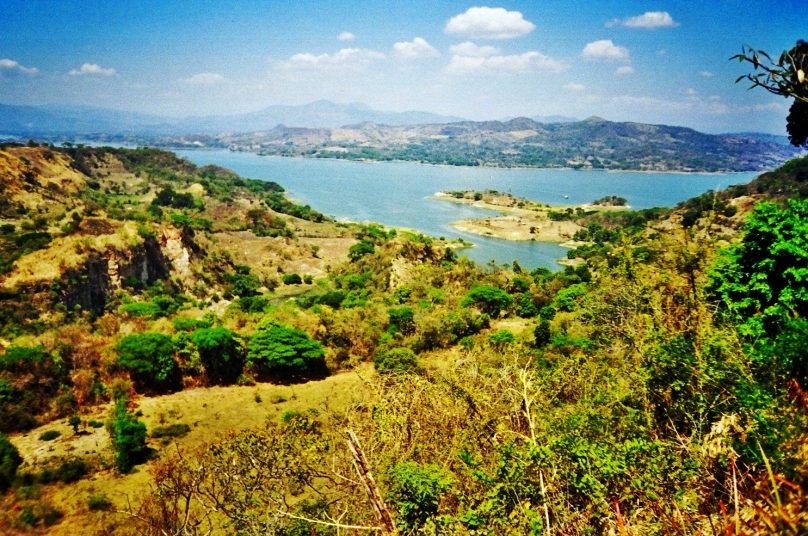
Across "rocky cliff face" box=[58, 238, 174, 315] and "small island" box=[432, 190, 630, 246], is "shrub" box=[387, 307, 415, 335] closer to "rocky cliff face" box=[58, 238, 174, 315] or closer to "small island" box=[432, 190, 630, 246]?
"rocky cliff face" box=[58, 238, 174, 315]

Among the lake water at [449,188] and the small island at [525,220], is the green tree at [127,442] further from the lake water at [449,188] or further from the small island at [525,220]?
Result: the small island at [525,220]

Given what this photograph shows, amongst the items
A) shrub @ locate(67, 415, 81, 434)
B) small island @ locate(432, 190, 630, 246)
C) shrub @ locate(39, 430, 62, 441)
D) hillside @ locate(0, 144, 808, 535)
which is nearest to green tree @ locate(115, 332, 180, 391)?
hillside @ locate(0, 144, 808, 535)

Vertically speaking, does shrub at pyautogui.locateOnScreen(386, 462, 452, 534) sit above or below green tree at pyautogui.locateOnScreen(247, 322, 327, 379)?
above

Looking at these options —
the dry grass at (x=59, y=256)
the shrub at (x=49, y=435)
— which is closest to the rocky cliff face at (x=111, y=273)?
the dry grass at (x=59, y=256)

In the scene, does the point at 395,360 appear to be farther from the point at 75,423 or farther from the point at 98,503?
the point at 75,423

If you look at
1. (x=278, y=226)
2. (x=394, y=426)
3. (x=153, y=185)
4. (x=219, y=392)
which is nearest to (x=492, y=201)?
(x=278, y=226)
